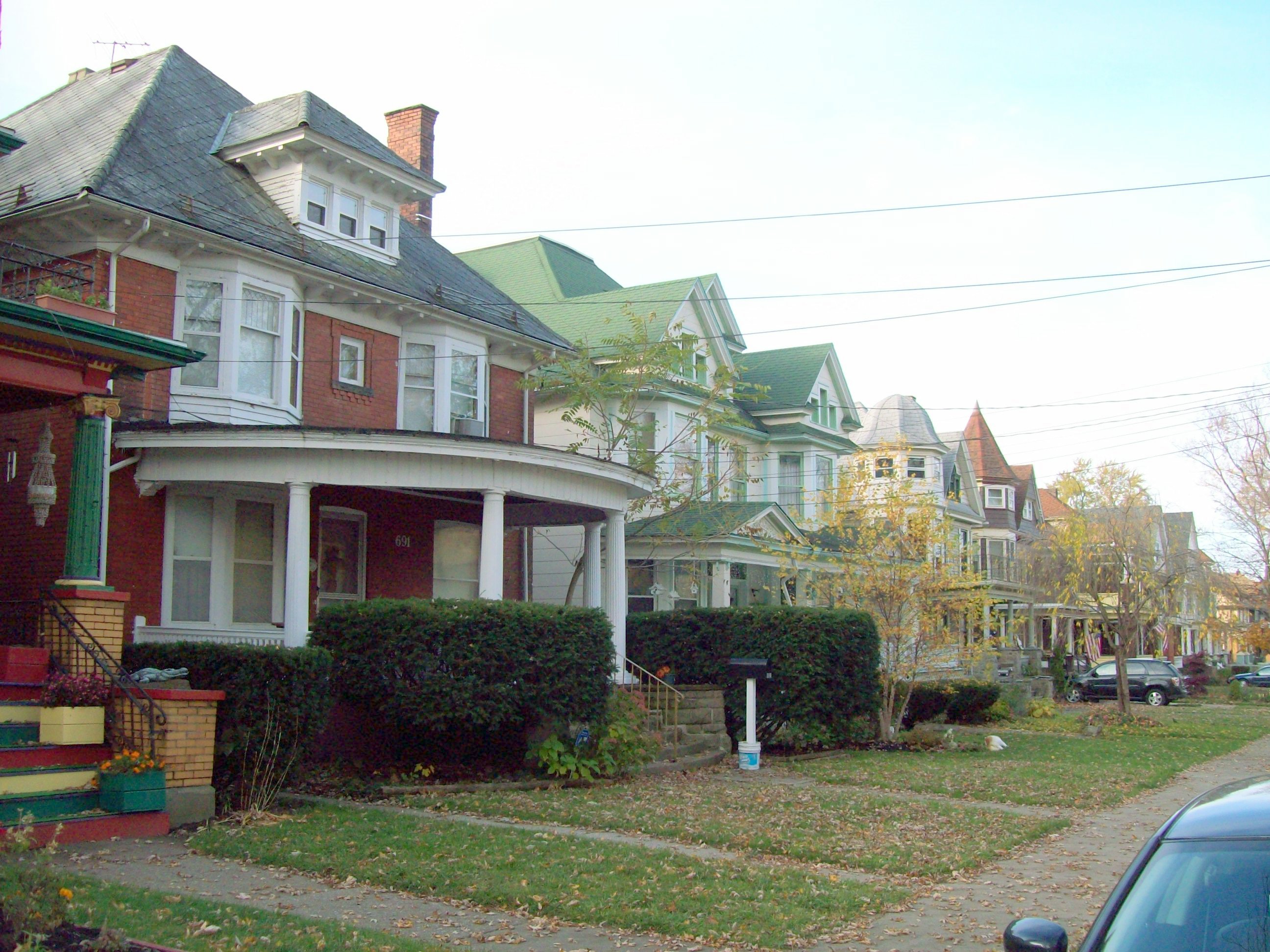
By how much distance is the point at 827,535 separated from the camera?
29562mm

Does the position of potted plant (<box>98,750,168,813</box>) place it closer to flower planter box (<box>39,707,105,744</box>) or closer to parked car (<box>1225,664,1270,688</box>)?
flower planter box (<box>39,707,105,744</box>)

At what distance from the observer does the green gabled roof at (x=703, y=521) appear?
2308cm

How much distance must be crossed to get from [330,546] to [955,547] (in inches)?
422

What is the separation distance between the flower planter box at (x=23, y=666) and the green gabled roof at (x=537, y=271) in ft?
65.3

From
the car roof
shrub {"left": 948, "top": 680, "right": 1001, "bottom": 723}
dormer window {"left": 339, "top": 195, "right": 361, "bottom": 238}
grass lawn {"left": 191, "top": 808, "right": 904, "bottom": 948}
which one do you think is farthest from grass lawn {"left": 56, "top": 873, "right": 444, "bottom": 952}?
shrub {"left": 948, "top": 680, "right": 1001, "bottom": 723}

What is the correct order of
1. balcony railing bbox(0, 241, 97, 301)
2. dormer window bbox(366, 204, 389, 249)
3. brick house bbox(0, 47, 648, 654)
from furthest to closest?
dormer window bbox(366, 204, 389, 249), brick house bbox(0, 47, 648, 654), balcony railing bbox(0, 241, 97, 301)

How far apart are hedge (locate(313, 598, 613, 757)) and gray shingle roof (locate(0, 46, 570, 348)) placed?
20.0 feet

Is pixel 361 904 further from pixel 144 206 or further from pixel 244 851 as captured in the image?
pixel 144 206

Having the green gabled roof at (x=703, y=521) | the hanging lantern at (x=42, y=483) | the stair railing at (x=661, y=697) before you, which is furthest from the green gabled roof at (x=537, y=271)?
the hanging lantern at (x=42, y=483)

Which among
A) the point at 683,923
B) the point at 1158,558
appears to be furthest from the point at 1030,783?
the point at 1158,558

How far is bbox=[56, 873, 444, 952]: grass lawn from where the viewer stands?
641cm

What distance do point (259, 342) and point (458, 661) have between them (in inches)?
245

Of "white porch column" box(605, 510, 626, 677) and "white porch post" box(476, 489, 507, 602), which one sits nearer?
"white porch post" box(476, 489, 507, 602)

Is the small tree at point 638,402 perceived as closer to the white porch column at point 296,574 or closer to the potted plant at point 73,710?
the white porch column at point 296,574
